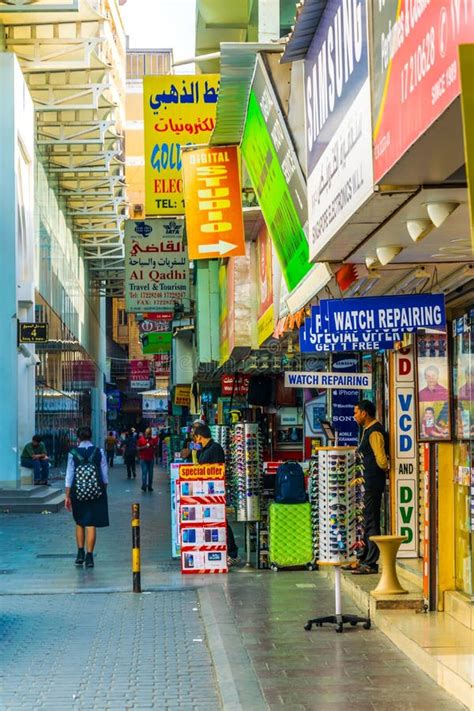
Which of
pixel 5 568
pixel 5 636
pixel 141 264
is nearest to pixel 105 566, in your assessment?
pixel 5 568

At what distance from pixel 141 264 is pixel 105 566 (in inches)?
546

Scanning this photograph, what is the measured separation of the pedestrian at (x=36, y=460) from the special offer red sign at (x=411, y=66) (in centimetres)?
2733

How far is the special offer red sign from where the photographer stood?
4832 mm

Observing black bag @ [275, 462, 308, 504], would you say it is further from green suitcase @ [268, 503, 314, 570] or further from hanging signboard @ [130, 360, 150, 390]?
hanging signboard @ [130, 360, 150, 390]

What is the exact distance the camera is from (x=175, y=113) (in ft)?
69.9

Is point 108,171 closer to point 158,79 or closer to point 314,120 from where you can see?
point 158,79

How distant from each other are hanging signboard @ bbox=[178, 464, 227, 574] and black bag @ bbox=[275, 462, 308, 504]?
0.91 m

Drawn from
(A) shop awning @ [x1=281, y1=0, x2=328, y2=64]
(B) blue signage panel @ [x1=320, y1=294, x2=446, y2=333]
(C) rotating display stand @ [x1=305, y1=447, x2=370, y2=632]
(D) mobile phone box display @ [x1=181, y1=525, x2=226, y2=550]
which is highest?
(A) shop awning @ [x1=281, y1=0, x2=328, y2=64]

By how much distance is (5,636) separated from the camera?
11.2m

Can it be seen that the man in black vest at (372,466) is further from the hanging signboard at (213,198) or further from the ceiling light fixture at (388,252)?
the ceiling light fixture at (388,252)

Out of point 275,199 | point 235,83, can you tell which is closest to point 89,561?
point 275,199

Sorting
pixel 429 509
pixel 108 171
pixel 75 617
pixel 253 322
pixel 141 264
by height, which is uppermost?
pixel 108 171

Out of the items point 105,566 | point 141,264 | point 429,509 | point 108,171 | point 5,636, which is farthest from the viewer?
point 108,171

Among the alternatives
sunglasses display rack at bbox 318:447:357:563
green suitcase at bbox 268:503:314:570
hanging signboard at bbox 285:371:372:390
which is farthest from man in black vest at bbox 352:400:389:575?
sunglasses display rack at bbox 318:447:357:563
